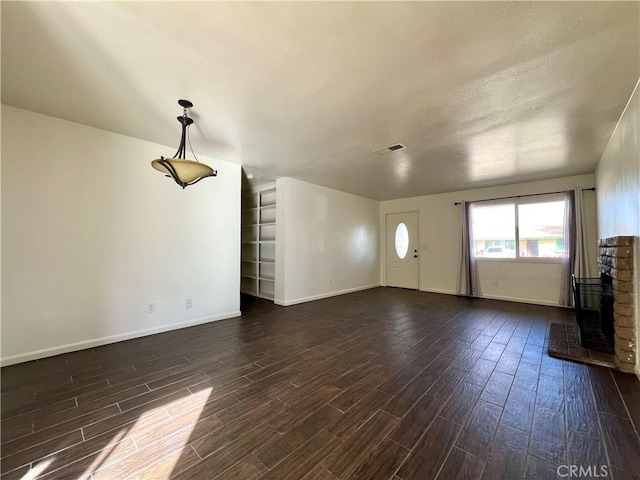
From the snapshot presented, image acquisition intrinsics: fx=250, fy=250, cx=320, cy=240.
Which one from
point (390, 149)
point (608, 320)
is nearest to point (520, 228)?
point (608, 320)

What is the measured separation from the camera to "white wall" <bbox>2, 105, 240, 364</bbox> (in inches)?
98.5

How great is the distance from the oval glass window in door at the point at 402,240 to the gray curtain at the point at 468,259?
1475 mm

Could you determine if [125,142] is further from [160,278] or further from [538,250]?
[538,250]

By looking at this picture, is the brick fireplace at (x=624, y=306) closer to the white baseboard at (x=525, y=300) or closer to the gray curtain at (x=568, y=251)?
the gray curtain at (x=568, y=251)

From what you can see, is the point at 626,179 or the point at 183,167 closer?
the point at 183,167

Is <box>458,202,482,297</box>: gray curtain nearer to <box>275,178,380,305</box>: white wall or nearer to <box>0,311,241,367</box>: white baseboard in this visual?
<box>275,178,380,305</box>: white wall

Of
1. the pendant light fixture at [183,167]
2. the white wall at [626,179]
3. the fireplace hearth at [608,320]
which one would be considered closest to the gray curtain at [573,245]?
the white wall at [626,179]

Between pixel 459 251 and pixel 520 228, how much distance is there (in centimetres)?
124

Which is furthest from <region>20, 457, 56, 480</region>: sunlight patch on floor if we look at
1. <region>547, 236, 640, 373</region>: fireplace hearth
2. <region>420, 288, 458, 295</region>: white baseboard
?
Answer: <region>420, 288, 458, 295</region>: white baseboard

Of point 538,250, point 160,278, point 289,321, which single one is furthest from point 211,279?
point 538,250

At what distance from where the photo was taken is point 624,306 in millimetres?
2398

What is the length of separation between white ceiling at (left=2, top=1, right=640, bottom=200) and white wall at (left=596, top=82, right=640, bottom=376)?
0.17 meters

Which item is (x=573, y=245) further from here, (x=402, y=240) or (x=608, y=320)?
(x=402, y=240)

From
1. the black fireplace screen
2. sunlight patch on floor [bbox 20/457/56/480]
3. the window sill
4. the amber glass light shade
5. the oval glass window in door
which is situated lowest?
sunlight patch on floor [bbox 20/457/56/480]
